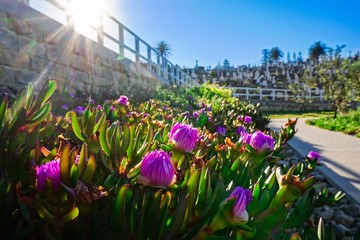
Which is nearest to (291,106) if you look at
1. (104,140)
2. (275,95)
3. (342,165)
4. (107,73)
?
(275,95)

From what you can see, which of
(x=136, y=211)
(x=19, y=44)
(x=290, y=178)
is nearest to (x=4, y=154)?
(x=136, y=211)

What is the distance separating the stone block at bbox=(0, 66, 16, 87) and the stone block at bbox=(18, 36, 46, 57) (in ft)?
1.37

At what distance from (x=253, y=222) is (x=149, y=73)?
12.4m

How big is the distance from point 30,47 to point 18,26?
370 mm

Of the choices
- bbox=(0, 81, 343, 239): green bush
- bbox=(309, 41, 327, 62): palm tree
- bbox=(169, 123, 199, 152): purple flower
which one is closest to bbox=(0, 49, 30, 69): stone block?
bbox=(0, 81, 343, 239): green bush

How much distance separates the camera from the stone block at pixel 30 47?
5.04 meters

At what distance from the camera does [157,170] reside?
0.66 metres

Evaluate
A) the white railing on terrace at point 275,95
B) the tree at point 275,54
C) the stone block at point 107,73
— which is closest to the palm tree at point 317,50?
the tree at point 275,54

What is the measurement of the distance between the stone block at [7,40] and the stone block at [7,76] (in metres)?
0.30

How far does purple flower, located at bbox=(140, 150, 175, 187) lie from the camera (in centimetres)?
66

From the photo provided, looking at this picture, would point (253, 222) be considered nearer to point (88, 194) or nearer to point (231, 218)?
point (231, 218)

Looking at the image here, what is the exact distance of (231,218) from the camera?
67 cm

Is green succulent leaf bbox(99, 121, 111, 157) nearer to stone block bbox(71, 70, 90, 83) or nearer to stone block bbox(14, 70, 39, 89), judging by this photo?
stone block bbox(14, 70, 39, 89)

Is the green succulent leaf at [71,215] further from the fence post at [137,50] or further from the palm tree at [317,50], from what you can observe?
the palm tree at [317,50]
